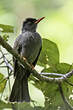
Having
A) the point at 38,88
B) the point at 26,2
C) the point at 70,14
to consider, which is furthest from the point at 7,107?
the point at 26,2

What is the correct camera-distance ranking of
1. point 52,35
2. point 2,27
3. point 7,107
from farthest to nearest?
point 52,35 < point 2,27 < point 7,107

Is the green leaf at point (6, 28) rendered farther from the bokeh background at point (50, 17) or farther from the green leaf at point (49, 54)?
the bokeh background at point (50, 17)

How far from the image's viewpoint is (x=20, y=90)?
16.0ft

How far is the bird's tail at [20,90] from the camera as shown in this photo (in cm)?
456

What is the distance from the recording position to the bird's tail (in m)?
4.56

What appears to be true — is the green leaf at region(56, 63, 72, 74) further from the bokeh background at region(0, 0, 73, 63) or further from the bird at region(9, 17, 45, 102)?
the bokeh background at region(0, 0, 73, 63)

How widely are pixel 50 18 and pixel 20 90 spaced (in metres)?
3.02

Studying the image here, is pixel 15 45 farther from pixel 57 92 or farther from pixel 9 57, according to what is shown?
pixel 57 92

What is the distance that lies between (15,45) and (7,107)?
1.27 m

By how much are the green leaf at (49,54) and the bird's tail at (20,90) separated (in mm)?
644

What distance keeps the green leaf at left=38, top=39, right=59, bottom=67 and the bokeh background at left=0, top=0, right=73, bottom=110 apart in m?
0.44

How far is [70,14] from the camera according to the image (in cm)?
786

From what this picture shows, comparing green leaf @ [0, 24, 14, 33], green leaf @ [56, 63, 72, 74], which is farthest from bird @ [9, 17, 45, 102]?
green leaf @ [56, 63, 72, 74]

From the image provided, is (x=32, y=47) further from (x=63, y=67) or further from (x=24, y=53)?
(x=63, y=67)
